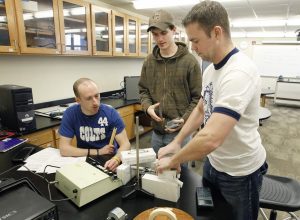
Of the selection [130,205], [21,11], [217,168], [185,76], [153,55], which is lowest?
[130,205]

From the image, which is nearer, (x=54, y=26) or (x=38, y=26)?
(x=38, y=26)

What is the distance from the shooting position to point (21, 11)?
2.07m

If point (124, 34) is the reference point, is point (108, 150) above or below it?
below

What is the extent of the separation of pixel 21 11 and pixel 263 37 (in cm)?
936

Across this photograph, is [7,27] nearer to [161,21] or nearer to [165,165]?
[161,21]

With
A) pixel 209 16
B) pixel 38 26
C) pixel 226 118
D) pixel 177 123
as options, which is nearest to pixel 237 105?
pixel 226 118

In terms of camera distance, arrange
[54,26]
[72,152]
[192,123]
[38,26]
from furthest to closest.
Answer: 1. [54,26]
2. [38,26]
3. [72,152]
4. [192,123]

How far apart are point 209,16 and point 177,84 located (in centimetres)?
86

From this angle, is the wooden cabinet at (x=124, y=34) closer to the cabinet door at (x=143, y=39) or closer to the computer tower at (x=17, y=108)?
A: the cabinet door at (x=143, y=39)

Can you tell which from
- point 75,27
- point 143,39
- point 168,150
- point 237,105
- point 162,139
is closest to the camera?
point 237,105

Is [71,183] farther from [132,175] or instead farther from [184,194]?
[184,194]

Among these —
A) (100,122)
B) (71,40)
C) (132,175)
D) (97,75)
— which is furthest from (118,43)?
(132,175)

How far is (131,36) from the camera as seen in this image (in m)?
3.73

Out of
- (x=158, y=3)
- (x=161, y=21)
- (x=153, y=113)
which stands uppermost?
(x=158, y=3)
